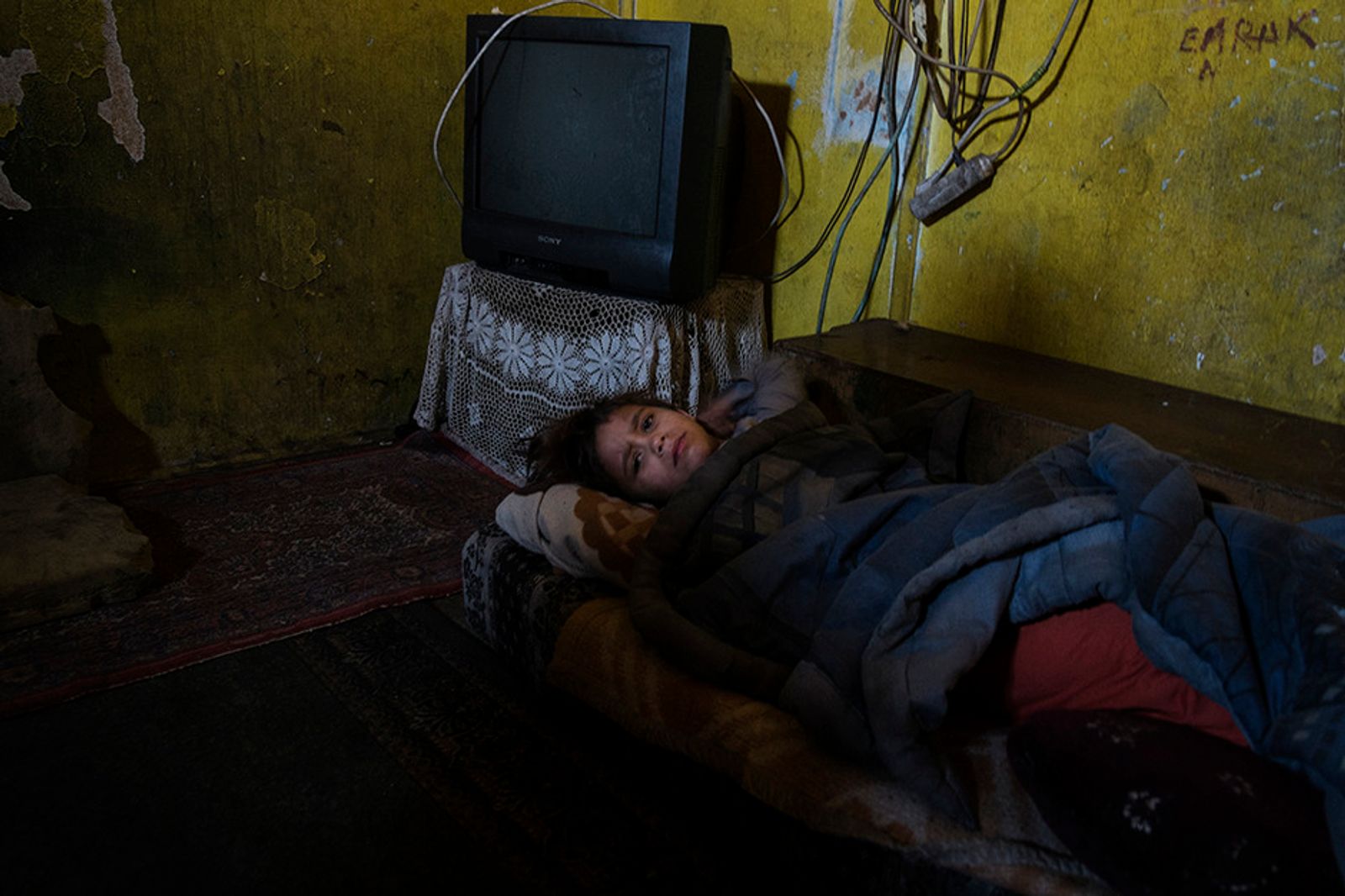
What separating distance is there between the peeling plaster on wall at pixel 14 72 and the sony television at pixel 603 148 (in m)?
0.97

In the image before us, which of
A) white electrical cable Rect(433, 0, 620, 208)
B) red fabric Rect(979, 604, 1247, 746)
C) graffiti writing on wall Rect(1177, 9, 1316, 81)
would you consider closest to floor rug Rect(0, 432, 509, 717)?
white electrical cable Rect(433, 0, 620, 208)

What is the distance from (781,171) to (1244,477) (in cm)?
152

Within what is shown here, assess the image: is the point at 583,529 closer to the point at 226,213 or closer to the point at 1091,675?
the point at 1091,675

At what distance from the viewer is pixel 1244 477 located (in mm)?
1325

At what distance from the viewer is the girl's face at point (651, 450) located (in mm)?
1675

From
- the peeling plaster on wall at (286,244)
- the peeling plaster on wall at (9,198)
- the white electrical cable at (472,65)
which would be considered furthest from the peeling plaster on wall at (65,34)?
the white electrical cable at (472,65)

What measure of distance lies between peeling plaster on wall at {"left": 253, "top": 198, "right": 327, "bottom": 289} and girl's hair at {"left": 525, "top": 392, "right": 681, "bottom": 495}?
1.14 meters

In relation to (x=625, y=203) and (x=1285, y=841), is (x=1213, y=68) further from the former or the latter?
(x=1285, y=841)

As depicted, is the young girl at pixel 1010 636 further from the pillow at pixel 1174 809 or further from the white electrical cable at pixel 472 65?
the white electrical cable at pixel 472 65

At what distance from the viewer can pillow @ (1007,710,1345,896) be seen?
0.85m

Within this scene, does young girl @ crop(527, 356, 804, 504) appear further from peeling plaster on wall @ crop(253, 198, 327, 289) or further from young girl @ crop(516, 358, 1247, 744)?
peeling plaster on wall @ crop(253, 198, 327, 289)

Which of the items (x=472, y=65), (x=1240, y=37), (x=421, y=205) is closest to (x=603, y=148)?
(x=472, y=65)

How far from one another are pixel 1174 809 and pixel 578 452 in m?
1.17

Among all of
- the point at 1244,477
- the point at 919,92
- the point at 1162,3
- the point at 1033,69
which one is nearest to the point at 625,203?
the point at 919,92
